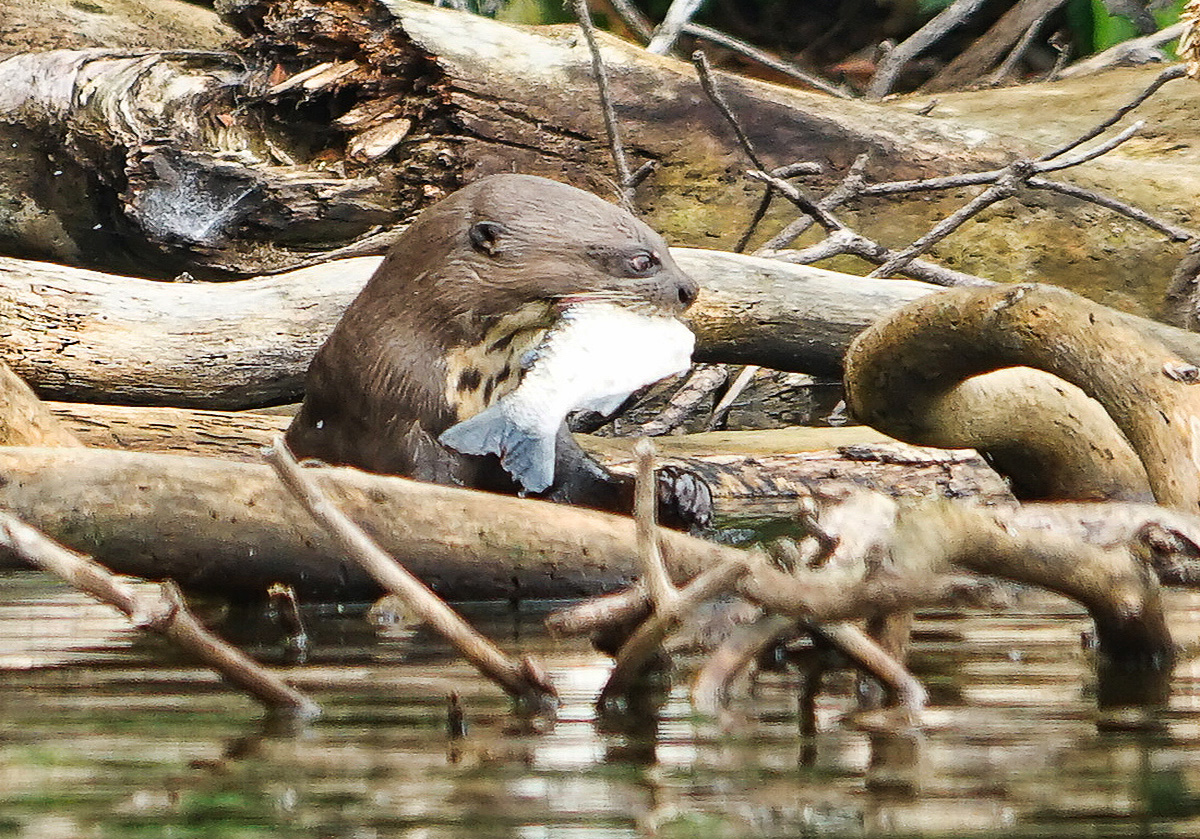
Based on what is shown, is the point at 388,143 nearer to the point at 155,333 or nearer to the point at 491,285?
the point at 155,333

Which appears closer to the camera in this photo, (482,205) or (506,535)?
(506,535)

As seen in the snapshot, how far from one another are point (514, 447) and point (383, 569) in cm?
143

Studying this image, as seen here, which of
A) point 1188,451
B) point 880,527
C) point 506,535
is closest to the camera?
point 880,527

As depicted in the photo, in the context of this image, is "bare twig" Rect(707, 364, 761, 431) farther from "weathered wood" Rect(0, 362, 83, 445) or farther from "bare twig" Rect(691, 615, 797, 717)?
"bare twig" Rect(691, 615, 797, 717)

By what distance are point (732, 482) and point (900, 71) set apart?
538cm

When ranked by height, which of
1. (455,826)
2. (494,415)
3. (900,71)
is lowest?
(900,71)

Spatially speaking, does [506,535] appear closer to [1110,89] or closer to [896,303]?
[896,303]

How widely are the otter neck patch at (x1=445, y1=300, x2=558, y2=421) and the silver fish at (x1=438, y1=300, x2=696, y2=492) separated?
0.07 metres

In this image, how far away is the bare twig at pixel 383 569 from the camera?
1.53 m

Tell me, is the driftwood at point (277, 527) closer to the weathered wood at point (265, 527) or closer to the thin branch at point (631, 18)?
the weathered wood at point (265, 527)

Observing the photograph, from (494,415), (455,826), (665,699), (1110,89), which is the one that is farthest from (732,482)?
(1110,89)

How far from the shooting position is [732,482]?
14.6 feet

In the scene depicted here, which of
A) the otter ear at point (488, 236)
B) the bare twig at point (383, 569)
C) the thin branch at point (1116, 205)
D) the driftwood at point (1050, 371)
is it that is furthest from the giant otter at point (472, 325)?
the thin branch at point (1116, 205)

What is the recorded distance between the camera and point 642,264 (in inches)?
138
